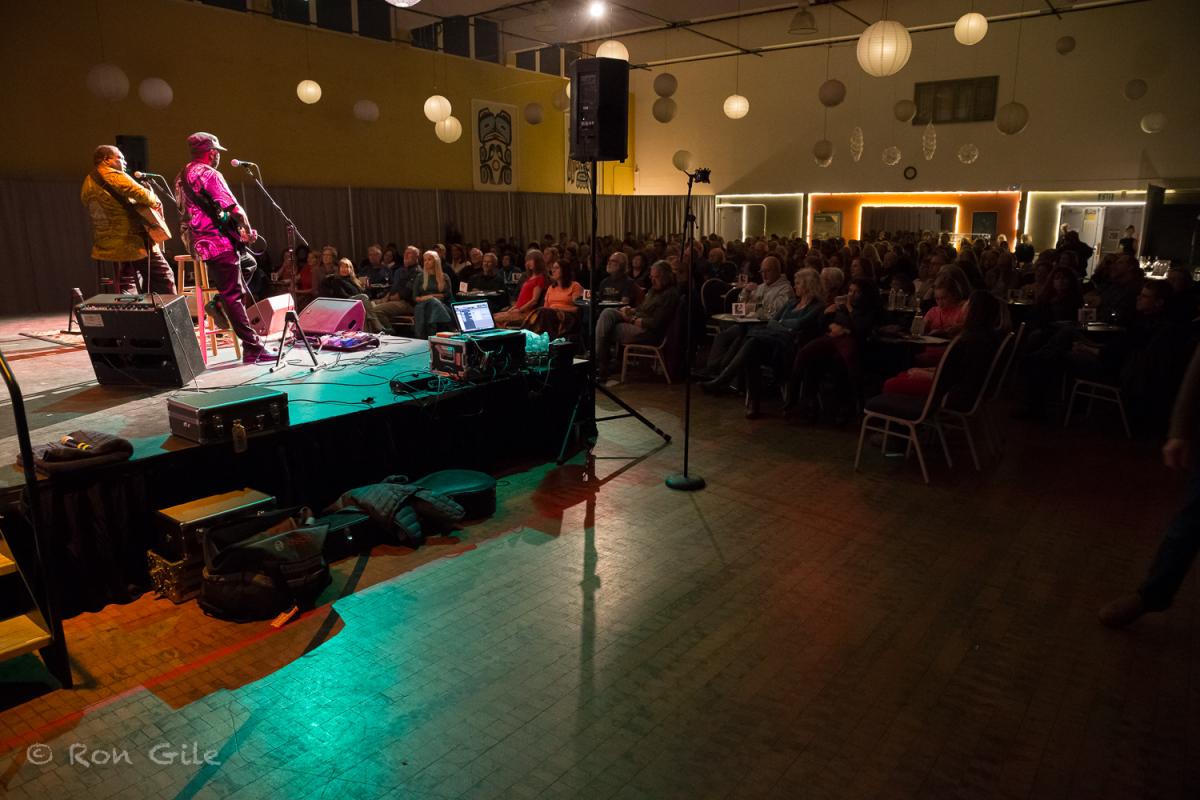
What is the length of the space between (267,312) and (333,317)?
618 mm

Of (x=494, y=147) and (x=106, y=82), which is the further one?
(x=494, y=147)

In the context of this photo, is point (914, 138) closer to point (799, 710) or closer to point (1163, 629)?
point (1163, 629)

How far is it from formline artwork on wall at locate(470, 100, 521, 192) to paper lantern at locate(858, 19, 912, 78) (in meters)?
9.82

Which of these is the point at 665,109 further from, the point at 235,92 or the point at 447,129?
the point at 235,92

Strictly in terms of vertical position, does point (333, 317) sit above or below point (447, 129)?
below

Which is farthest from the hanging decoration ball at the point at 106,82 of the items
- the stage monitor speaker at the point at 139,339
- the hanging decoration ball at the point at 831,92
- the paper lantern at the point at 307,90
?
the hanging decoration ball at the point at 831,92

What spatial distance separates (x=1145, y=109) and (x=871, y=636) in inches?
530

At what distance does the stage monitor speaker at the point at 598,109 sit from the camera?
468 centimetres

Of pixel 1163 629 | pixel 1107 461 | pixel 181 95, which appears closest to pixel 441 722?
pixel 1163 629

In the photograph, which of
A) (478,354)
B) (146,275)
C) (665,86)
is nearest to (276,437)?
(478,354)

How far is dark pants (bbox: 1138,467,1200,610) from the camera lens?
2736 millimetres

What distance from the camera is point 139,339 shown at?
463 centimetres

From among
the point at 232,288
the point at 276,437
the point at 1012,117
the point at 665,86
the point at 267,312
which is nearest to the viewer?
the point at 276,437

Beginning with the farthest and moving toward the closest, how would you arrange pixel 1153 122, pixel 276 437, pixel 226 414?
pixel 1153 122
pixel 276 437
pixel 226 414
